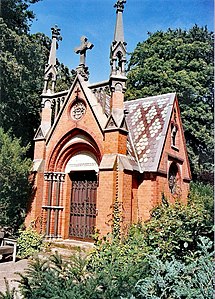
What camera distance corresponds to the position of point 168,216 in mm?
6750

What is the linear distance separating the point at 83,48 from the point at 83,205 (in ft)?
17.3

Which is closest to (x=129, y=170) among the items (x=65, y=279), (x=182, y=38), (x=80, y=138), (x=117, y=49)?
Answer: (x=80, y=138)

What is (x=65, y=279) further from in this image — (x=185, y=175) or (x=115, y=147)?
(x=185, y=175)

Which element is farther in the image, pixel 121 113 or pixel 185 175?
pixel 185 175

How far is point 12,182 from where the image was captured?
10.3m

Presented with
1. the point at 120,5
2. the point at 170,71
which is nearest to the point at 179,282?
the point at 120,5

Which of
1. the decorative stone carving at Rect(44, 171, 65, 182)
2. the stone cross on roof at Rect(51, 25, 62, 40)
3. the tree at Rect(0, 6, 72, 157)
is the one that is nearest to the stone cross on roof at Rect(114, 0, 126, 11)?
the stone cross on roof at Rect(51, 25, 62, 40)

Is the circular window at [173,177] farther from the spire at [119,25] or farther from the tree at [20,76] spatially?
the tree at [20,76]

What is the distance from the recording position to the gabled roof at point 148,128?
33.2ft

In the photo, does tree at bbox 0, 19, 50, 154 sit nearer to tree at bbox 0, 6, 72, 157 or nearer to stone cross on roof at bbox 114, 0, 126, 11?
tree at bbox 0, 6, 72, 157

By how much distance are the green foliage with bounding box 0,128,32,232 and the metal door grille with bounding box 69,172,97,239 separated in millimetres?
1614

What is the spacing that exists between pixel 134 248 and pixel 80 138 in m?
4.49

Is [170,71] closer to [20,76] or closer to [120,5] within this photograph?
[120,5]

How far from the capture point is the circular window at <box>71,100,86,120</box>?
10406 mm
